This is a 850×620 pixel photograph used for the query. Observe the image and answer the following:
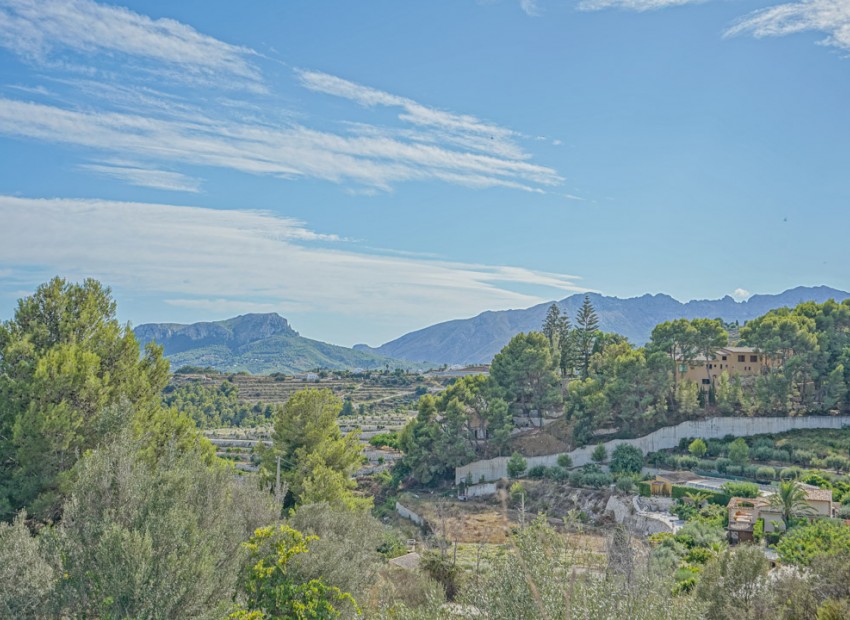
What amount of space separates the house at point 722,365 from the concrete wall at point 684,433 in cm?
565

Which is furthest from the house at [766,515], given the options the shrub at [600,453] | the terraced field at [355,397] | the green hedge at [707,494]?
the terraced field at [355,397]

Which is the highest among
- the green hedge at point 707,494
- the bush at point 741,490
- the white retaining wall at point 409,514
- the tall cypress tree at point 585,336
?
the tall cypress tree at point 585,336

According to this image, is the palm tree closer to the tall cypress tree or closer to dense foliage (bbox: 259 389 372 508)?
dense foliage (bbox: 259 389 372 508)

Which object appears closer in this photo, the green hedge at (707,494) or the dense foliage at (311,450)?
the dense foliage at (311,450)

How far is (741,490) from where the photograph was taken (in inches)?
1064

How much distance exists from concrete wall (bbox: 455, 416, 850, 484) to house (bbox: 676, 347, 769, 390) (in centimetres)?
565

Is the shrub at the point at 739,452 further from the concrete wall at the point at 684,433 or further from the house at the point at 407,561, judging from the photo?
the house at the point at 407,561

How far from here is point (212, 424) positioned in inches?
2704

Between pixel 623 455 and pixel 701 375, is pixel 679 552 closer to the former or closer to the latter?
pixel 623 455

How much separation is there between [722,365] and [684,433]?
8784mm

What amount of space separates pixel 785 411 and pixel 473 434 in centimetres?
1902

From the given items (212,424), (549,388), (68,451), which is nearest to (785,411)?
(549,388)

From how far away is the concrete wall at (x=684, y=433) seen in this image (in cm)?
3497

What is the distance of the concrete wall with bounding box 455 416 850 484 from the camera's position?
3497 cm
